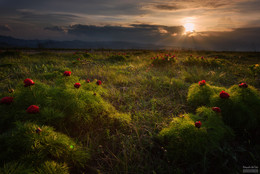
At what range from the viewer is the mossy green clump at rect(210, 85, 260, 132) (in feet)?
7.43

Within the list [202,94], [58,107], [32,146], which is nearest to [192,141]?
[202,94]

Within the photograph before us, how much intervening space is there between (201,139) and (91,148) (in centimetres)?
164

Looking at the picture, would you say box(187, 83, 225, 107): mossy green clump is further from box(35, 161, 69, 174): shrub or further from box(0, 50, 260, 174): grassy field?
box(35, 161, 69, 174): shrub

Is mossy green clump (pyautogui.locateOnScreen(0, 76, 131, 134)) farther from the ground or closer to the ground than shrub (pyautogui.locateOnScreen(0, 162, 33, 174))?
farther from the ground

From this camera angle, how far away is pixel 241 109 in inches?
90.4

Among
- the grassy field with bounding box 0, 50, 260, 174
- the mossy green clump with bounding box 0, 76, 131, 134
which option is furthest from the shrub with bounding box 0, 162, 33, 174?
the mossy green clump with bounding box 0, 76, 131, 134

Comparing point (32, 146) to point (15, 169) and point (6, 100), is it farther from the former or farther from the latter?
point (6, 100)

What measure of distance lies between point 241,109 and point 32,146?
3.07 metres

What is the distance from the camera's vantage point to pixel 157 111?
3182 mm

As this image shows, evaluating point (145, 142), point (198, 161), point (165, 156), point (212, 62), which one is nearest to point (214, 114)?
point (198, 161)

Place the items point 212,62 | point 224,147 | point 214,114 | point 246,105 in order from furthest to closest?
point 212,62 < point 246,105 < point 214,114 < point 224,147

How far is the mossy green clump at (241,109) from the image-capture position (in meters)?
2.26

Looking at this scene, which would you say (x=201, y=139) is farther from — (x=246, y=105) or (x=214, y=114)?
(x=246, y=105)

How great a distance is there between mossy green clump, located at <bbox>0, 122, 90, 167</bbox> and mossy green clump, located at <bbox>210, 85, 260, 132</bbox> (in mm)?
2624
